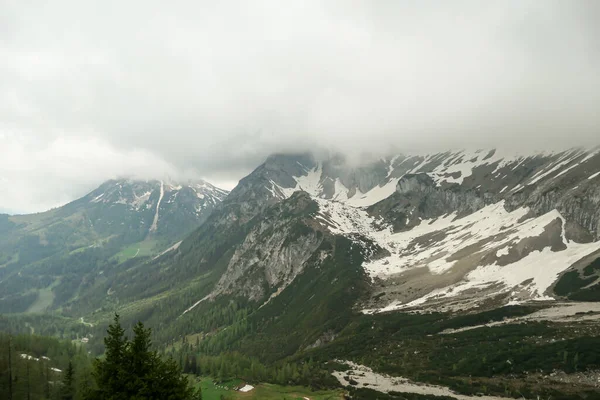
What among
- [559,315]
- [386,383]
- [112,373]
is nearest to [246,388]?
[386,383]

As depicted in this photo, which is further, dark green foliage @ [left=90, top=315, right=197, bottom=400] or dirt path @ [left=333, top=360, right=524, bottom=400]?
dirt path @ [left=333, top=360, right=524, bottom=400]

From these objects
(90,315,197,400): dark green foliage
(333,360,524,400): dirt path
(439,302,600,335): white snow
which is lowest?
(333,360,524,400): dirt path

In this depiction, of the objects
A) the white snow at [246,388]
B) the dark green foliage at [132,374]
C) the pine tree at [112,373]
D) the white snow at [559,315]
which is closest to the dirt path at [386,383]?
the white snow at [246,388]

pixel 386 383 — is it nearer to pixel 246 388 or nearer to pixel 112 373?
pixel 246 388

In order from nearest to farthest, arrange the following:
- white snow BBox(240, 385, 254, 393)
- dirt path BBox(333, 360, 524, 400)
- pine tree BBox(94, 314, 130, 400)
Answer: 1. pine tree BBox(94, 314, 130, 400)
2. dirt path BBox(333, 360, 524, 400)
3. white snow BBox(240, 385, 254, 393)

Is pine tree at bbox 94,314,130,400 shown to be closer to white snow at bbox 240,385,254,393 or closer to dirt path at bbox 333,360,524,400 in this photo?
dirt path at bbox 333,360,524,400

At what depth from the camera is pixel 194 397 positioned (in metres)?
33.6

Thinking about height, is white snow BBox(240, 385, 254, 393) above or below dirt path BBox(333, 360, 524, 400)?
above

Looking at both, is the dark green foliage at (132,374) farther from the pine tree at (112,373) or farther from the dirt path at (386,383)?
the dirt path at (386,383)

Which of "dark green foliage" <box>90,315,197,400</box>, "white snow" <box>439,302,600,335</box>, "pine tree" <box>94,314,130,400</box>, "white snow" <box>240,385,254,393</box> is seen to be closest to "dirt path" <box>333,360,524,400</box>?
"white snow" <box>240,385,254,393</box>

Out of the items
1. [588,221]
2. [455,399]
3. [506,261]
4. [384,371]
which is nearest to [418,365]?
[384,371]

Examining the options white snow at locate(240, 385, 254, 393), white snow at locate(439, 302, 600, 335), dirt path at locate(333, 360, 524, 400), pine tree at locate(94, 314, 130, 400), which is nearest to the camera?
pine tree at locate(94, 314, 130, 400)

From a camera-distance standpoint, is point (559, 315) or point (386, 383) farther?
point (559, 315)

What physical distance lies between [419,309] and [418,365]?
1982 inches
